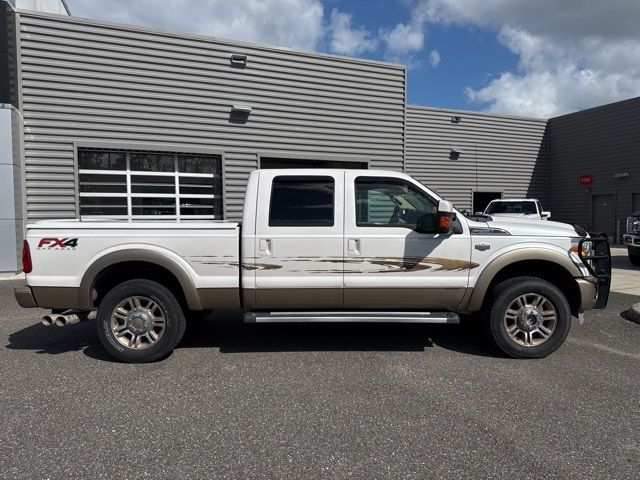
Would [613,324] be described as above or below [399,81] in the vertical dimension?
below

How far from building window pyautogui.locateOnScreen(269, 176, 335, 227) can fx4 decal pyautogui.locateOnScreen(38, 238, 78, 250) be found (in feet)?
6.18

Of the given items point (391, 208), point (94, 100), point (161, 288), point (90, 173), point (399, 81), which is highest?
point (399, 81)

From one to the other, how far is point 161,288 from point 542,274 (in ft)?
12.8

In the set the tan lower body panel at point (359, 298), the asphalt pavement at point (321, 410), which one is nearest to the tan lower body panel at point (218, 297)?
the tan lower body panel at point (359, 298)

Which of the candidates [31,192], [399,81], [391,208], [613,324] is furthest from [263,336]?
[399,81]

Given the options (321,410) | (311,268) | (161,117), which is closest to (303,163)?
(161,117)

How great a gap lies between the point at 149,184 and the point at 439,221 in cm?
882

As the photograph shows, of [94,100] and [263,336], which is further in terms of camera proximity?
[94,100]

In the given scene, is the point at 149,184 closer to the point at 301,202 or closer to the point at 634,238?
the point at 301,202

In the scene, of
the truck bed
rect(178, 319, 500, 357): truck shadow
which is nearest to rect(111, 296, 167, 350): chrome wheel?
the truck bed

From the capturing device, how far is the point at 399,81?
13320 mm

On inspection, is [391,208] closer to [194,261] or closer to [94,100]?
[194,261]

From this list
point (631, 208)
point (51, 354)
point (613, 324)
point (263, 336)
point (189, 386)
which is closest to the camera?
point (189, 386)

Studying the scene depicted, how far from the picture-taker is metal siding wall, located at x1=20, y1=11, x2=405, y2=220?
33.8 ft
